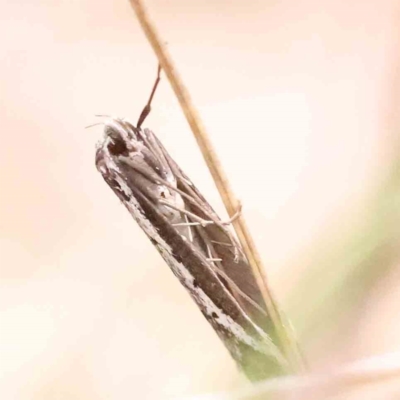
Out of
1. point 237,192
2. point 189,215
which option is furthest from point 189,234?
point 237,192

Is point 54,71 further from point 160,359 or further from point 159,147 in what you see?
point 160,359

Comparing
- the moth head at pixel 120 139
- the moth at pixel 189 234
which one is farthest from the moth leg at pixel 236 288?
the moth head at pixel 120 139

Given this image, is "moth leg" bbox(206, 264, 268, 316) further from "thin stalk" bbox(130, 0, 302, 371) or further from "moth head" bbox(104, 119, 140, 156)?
"moth head" bbox(104, 119, 140, 156)

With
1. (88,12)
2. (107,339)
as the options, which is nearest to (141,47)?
(88,12)

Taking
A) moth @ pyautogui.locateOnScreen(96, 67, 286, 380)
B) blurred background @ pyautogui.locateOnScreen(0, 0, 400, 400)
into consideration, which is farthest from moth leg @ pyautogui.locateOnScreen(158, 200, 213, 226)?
blurred background @ pyautogui.locateOnScreen(0, 0, 400, 400)

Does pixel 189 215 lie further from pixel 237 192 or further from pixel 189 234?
pixel 237 192

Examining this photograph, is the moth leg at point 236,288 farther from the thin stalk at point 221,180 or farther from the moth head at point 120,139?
the moth head at point 120,139
